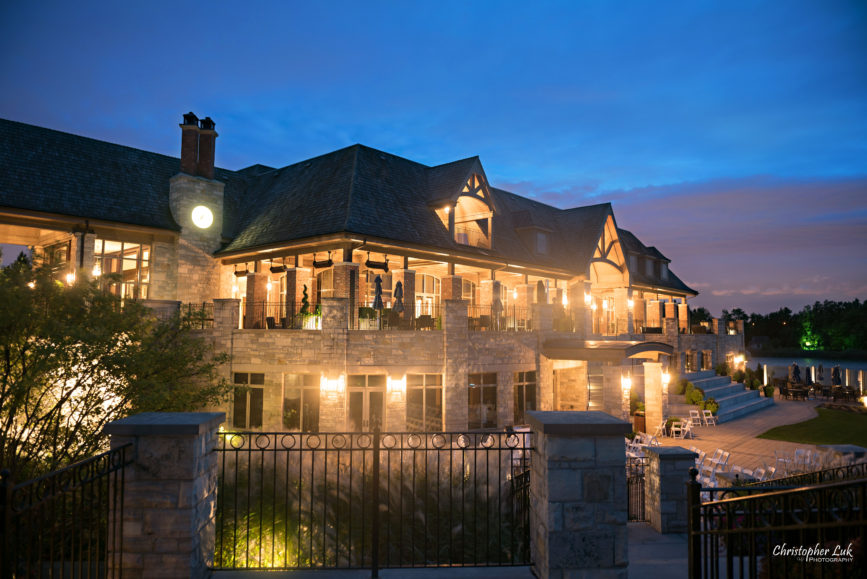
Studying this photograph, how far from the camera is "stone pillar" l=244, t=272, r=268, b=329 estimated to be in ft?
76.2

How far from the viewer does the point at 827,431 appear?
24.4m

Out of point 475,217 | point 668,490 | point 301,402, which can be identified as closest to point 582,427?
point 668,490

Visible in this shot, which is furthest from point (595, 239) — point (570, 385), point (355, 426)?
point (355, 426)

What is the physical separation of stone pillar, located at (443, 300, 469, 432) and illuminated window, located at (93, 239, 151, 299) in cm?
1417

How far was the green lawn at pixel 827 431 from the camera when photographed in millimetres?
22516

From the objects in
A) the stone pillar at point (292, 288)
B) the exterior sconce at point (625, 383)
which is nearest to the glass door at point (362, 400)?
the stone pillar at point (292, 288)

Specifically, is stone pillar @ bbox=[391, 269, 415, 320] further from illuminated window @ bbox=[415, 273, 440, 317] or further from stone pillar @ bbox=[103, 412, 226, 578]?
stone pillar @ bbox=[103, 412, 226, 578]

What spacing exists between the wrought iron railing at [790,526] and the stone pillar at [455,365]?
1244cm

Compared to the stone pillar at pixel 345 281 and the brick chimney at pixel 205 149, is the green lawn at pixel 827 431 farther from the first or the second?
the brick chimney at pixel 205 149

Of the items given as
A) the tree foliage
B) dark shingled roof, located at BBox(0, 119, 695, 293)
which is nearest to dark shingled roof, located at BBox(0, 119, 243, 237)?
dark shingled roof, located at BBox(0, 119, 695, 293)

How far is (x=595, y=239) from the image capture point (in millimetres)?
33156

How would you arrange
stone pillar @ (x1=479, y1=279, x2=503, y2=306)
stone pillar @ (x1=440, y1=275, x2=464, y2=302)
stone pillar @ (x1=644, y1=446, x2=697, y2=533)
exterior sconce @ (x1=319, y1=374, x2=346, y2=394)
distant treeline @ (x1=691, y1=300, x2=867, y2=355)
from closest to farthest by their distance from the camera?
stone pillar @ (x1=644, y1=446, x2=697, y2=533) → exterior sconce @ (x1=319, y1=374, x2=346, y2=394) → stone pillar @ (x1=440, y1=275, x2=464, y2=302) → stone pillar @ (x1=479, y1=279, x2=503, y2=306) → distant treeline @ (x1=691, y1=300, x2=867, y2=355)

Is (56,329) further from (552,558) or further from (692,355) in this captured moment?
(692,355)

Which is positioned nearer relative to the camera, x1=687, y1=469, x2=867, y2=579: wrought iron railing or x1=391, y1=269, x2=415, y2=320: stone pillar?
x1=687, y1=469, x2=867, y2=579: wrought iron railing
